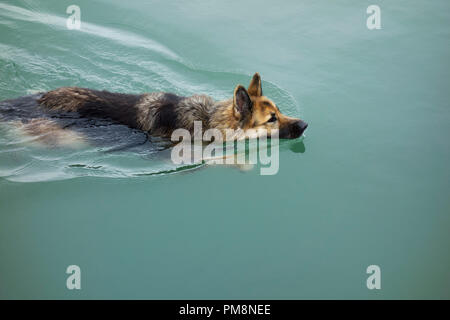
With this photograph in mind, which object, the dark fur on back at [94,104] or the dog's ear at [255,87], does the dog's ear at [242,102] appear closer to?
the dog's ear at [255,87]

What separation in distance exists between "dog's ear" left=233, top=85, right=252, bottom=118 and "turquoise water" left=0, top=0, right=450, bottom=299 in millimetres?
880

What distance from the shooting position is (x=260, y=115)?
686 centimetres

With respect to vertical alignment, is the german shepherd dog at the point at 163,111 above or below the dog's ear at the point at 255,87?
below

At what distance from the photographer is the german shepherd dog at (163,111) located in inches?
267

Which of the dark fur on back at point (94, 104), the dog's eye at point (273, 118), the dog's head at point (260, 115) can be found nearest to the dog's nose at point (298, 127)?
the dog's head at point (260, 115)

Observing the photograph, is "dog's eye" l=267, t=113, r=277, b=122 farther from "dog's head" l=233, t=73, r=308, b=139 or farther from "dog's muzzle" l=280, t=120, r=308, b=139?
"dog's muzzle" l=280, t=120, r=308, b=139

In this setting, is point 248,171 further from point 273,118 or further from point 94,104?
point 94,104

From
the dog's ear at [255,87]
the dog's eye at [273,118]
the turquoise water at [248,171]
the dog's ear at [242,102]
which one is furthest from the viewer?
the dog's eye at [273,118]

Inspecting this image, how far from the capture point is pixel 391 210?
6.12 metres

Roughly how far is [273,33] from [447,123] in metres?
4.09

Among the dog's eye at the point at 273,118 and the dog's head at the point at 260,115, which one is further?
the dog's eye at the point at 273,118

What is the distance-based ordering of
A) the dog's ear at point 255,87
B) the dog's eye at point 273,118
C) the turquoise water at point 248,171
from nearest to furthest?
the turquoise water at point 248,171 → the dog's ear at point 255,87 → the dog's eye at point 273,118

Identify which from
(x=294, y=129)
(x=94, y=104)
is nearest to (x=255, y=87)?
(x=294, y=129)

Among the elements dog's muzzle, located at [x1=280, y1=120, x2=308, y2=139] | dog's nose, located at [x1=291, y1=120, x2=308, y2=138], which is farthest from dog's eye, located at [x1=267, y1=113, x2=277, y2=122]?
dog's nose, located at [x1=291, y1=120, x2=308, y2=138]
